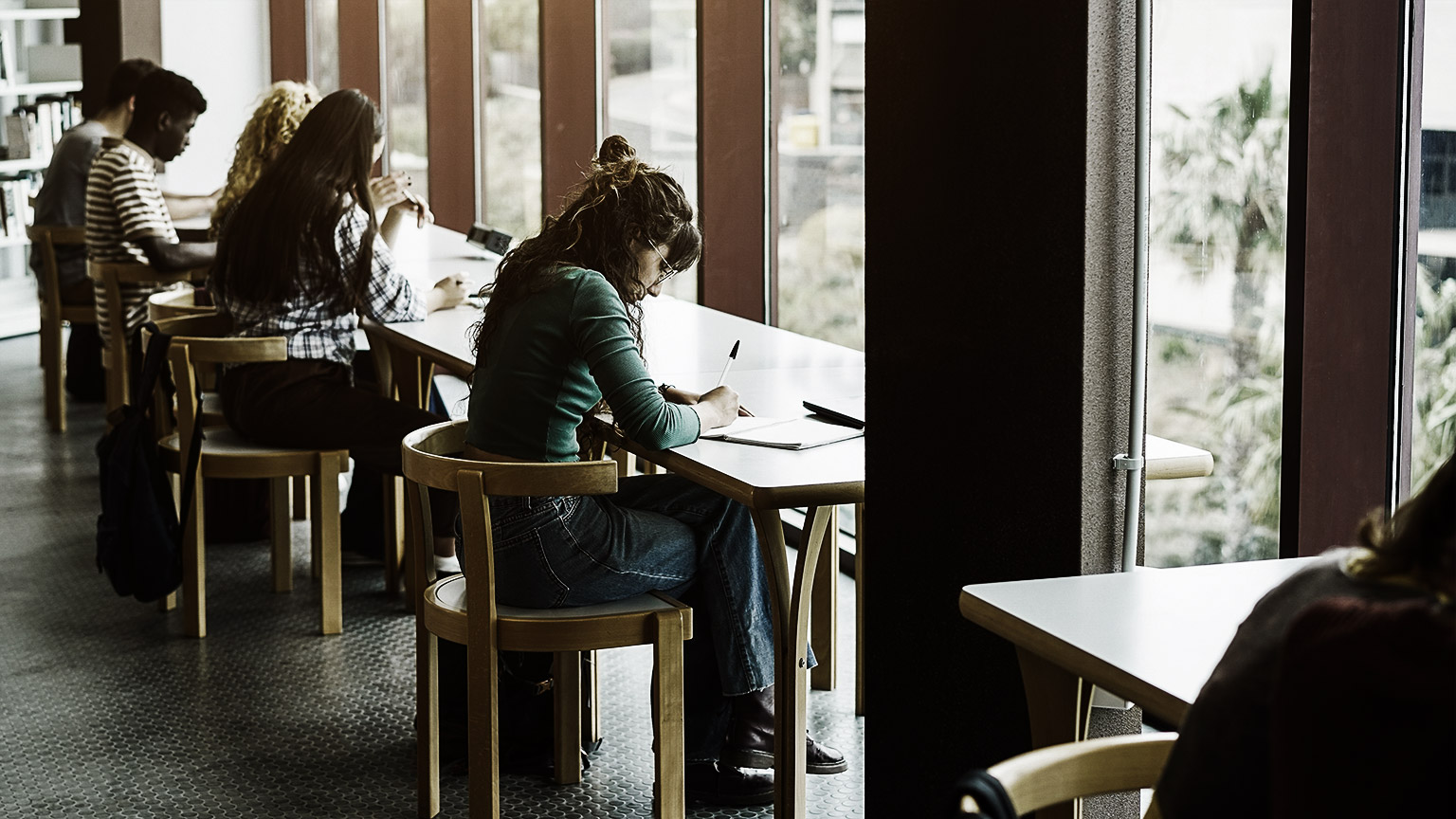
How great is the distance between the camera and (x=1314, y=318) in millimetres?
2461

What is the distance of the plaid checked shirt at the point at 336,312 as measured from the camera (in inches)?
157

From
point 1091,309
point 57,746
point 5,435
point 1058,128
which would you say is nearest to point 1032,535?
point 1091,309

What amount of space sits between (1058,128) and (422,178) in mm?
6448

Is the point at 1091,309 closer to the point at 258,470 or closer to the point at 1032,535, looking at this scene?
the point at 1032,535

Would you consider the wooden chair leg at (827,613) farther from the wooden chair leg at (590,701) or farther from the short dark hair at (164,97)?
the short dark hair at (164,97)

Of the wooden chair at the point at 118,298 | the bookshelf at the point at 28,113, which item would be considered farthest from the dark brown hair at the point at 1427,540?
the bookshelf at the point at 28,113

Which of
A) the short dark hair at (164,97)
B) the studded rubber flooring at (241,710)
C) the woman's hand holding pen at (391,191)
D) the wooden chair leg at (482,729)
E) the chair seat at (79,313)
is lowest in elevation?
the studded rubber flooring at (241,710)

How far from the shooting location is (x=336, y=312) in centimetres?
403

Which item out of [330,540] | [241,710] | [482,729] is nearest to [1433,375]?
[482,729]

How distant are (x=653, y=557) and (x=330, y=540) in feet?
4.84

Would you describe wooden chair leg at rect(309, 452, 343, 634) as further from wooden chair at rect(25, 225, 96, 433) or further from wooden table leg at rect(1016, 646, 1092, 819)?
wooden chair at rect(25, 225, 96, 433)

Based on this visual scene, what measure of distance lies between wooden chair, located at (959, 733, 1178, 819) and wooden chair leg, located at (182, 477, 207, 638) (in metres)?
2.95

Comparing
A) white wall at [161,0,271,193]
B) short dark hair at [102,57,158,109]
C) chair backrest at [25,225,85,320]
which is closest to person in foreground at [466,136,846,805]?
short dark hair at [102,57,158,109]

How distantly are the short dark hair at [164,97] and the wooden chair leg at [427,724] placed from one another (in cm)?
315
